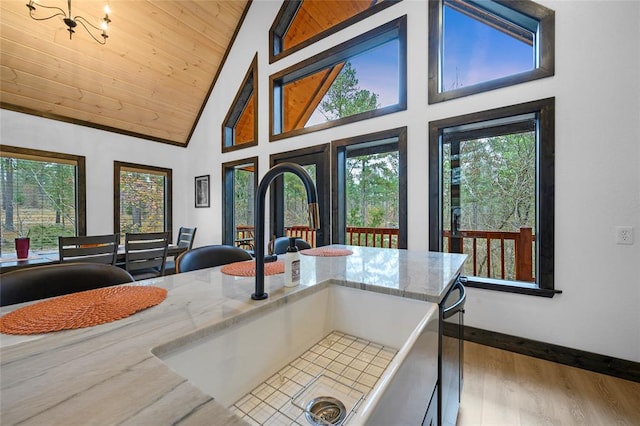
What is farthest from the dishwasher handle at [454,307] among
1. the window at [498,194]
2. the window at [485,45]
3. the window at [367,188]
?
the window at [485,45]

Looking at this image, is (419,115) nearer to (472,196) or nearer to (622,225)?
(472,196)

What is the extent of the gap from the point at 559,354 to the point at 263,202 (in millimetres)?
2565

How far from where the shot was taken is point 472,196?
2533 millimetres

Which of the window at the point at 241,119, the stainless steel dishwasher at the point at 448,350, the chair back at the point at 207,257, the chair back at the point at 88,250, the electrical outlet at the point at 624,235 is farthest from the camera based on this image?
the window at the point at 241,119

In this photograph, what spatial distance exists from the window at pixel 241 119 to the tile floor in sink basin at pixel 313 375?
3.77 meters

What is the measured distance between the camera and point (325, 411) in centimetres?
68

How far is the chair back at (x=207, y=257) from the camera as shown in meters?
1.43

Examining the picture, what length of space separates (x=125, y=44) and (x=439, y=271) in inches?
182

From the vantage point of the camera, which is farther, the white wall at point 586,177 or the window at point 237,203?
the window at point 237,203

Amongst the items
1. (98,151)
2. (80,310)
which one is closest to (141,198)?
(98,151)

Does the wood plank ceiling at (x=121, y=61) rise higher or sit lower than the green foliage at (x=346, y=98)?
higher

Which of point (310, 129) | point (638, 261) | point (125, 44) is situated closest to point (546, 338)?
point (638, 261)

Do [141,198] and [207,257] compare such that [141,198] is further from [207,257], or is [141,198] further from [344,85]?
[207,257]

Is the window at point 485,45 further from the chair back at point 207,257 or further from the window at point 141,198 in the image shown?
the window at point 141,198
